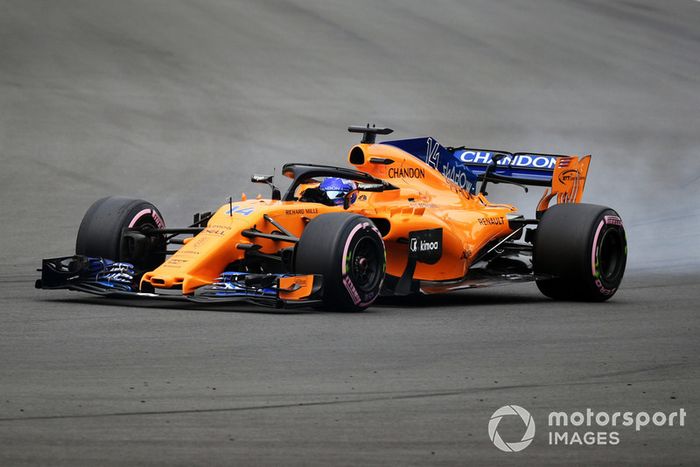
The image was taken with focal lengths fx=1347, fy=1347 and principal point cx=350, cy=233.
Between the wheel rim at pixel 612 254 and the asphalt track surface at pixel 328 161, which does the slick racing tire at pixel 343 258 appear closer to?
the asphalt track surface at pixel 328 161

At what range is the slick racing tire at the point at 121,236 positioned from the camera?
13320 mm

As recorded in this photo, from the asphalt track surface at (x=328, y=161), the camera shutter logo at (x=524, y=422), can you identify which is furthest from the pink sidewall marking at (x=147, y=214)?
the camera shutter logo at (x=524, y=422)

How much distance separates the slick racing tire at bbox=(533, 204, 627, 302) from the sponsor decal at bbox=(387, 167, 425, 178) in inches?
54.5

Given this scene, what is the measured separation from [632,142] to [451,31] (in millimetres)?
12622

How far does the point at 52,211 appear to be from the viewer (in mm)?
21984

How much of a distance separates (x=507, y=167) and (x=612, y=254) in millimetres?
2008

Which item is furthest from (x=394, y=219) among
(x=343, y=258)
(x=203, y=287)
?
(x=203, y=287)

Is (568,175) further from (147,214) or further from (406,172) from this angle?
(147,214)

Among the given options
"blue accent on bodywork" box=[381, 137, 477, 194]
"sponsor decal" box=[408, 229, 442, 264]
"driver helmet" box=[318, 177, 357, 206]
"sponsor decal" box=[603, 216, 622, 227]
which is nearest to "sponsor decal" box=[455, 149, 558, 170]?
"blue accent on bodywork" box=[381, 137, 477, 194]

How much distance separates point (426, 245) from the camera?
1350 centimetres

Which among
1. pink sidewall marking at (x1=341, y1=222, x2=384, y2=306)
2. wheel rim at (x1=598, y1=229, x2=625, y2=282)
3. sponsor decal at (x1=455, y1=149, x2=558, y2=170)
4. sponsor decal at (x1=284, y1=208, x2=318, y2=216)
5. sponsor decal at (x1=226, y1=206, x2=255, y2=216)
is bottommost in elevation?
pink sidewall marking at (x1=341, y1=222, x2=384, y2=306)

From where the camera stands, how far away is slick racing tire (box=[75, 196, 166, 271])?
43.7 feet

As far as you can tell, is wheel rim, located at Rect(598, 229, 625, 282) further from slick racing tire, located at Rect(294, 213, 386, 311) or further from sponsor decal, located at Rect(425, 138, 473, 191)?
slick racing tire, located at Rect(294, 213, 386, 311)

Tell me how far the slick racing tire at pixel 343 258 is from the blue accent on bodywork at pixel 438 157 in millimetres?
2157
